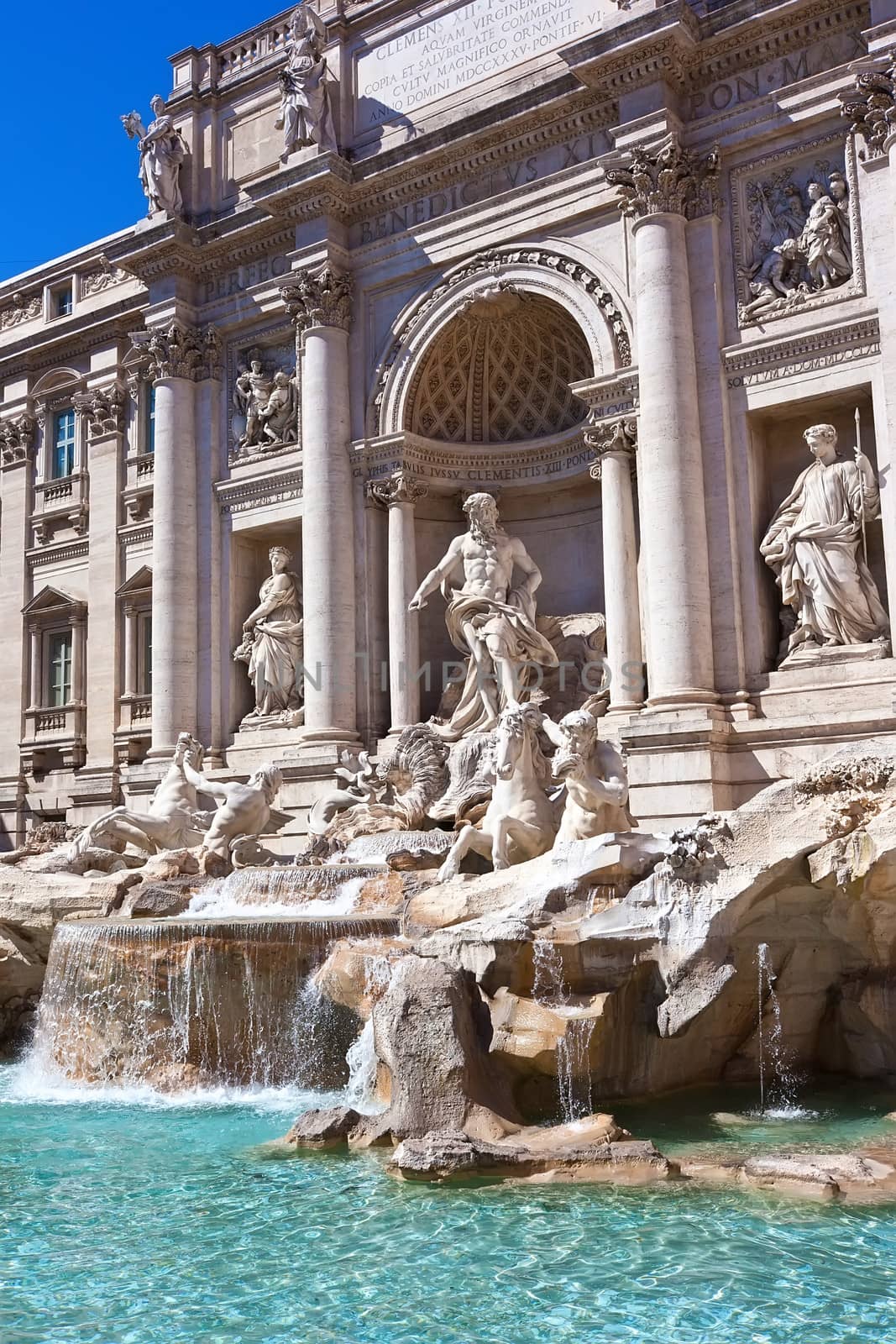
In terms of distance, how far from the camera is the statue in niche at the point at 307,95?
67.1 ft

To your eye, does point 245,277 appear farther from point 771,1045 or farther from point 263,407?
point 771,1045

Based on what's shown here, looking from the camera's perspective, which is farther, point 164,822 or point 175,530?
point 175,530

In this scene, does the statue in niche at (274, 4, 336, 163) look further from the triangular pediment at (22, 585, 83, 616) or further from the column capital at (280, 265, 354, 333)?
the triangular pediment at (22, 585, 83, 616)

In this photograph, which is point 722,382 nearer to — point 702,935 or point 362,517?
point 362,517

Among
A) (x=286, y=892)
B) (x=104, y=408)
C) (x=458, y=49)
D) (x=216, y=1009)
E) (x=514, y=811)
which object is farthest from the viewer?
(x=104, y=408)

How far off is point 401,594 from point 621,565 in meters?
3.81

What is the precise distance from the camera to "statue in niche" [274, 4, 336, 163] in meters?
20.5

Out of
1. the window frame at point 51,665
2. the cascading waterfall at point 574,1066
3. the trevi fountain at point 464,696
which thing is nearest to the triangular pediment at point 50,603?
the trevi fountain at point 464,696

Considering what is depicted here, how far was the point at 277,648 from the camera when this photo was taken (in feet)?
68.2

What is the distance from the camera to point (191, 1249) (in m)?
7.17

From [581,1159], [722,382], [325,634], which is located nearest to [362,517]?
[325,634]

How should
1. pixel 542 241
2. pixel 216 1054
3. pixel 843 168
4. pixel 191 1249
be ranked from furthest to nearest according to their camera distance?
1. pixel 542 241
2. pixel 843 168
3. pixel 216 1054
4. pixel 191 1249

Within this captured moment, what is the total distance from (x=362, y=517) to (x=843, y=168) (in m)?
8.30

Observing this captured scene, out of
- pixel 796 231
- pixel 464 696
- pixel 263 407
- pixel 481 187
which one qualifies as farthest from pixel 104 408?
pixel 796 231
